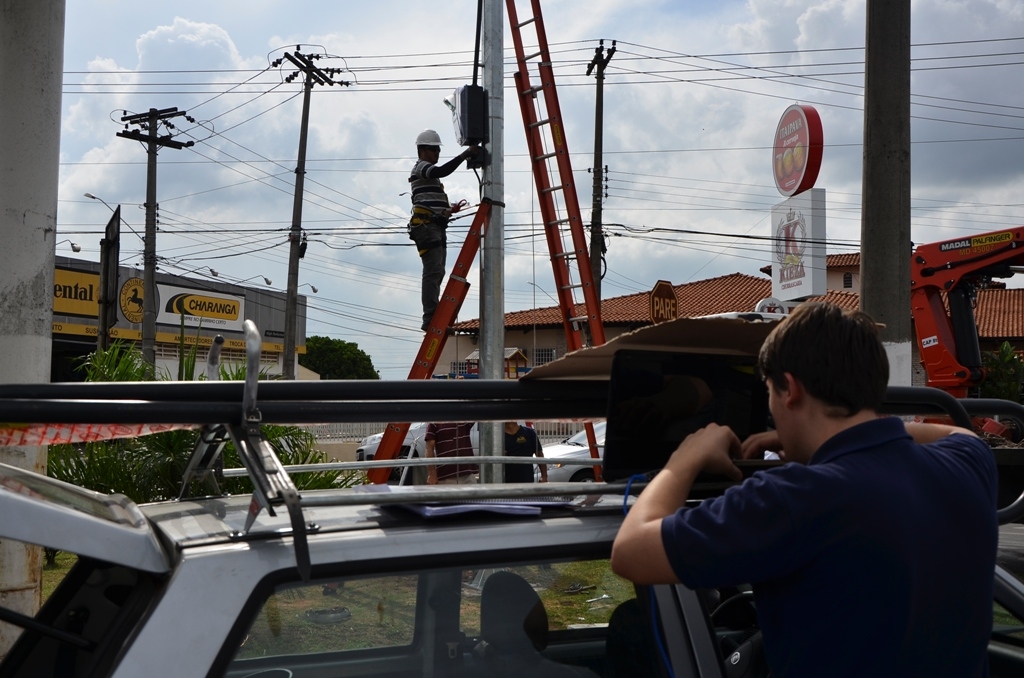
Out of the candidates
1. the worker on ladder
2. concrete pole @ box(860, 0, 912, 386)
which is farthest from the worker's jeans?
concrete pole @ box(860, 0, 912, 386)

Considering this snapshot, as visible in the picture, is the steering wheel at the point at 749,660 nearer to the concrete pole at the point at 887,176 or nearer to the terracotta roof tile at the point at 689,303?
the concrete pole at the point at 887,176

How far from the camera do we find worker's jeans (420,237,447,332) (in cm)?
773

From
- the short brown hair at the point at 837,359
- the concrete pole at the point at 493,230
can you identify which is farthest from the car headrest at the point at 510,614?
the concrete pole at the point at 493,230

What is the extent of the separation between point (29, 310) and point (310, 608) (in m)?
3.14

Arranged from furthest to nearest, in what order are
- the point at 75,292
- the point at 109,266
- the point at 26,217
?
the point at 75,292, the point at 109,266, the point at 26,217

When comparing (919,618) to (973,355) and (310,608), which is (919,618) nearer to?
(310,608)

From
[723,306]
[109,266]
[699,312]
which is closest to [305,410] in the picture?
[109,266]

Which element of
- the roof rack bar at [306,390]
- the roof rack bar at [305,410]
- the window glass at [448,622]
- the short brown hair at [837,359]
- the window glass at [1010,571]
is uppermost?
the short brown hair at [837,359]

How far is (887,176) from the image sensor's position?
231 inches

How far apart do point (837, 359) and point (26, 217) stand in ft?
12.7

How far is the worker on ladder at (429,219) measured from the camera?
7589 millimetres

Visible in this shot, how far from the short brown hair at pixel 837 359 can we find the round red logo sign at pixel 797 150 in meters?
8.19

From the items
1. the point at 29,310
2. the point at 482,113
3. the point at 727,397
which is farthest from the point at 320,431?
the point at 727,397

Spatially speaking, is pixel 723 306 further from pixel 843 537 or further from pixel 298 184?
pixel 843 537
